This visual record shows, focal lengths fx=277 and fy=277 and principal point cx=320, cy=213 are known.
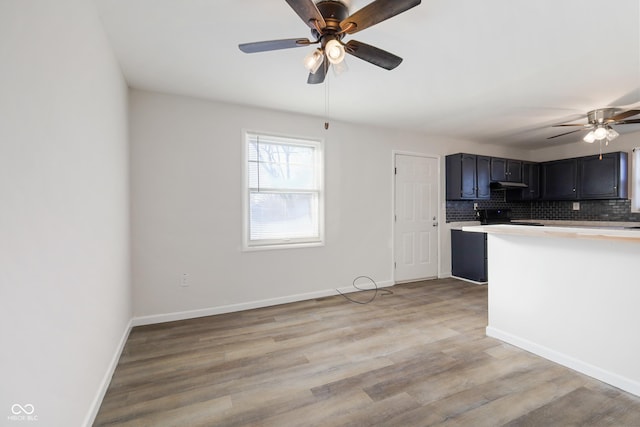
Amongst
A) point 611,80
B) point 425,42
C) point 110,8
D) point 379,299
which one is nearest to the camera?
point 110,8

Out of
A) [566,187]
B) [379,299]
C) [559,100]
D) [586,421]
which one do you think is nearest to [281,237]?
[379,299]

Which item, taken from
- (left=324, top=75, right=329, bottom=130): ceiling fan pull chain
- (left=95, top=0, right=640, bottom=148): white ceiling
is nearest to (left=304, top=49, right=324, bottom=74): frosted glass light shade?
(left=95, top=0, right=640, bottom=148): white ceiling

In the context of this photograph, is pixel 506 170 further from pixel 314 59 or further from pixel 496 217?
pixel 314 59

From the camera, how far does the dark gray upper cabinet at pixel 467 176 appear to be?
4707 mm

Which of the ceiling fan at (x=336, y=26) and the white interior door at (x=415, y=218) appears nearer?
the ceiling fan at (x=336, y=26)

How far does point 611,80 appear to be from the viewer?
270 centimetres

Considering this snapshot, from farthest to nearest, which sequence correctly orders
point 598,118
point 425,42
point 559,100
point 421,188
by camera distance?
point 421,188 < point 598,118 < point 559,100 < point 425,42

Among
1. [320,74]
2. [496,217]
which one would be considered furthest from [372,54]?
[496,217]

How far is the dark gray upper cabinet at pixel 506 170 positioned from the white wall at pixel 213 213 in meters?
2.64

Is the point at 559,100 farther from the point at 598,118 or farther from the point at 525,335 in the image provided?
the point at 525,335

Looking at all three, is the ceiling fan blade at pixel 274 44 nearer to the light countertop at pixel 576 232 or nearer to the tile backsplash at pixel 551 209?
the light countertop at pixel 576 232

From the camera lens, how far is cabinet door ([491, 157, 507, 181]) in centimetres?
501

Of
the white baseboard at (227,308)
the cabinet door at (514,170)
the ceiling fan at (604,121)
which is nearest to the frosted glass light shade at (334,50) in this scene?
the white baseboard at (227,308)

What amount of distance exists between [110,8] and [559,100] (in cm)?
433
